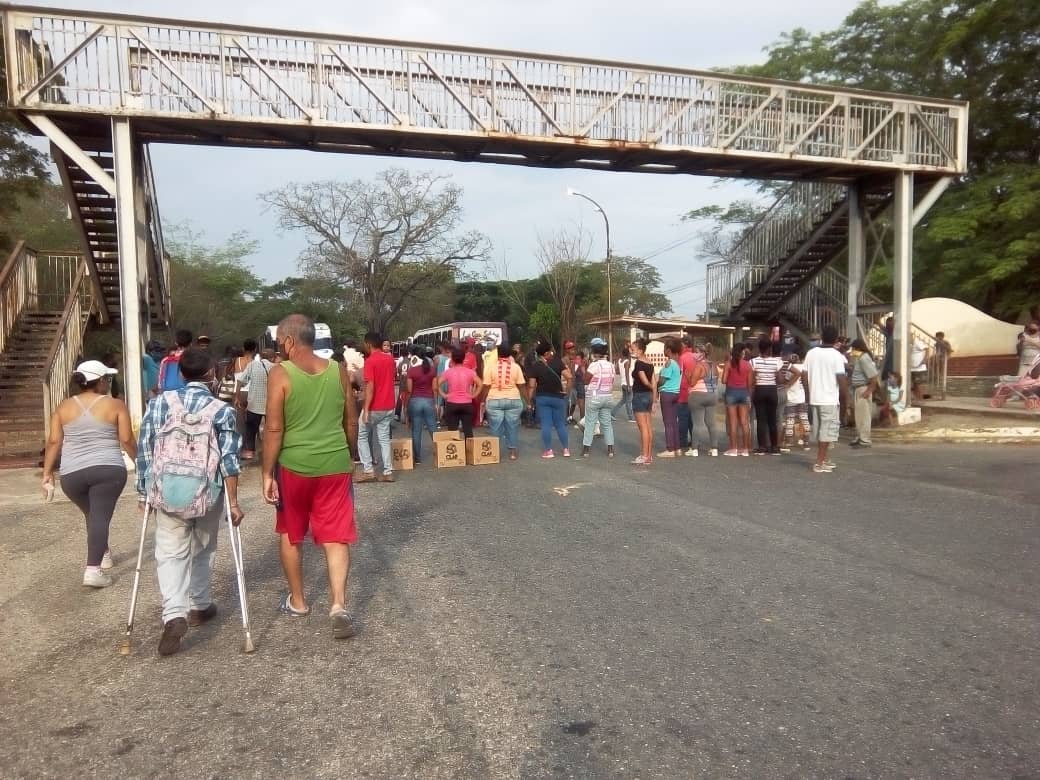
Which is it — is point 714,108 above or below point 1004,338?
above

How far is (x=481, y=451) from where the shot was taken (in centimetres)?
1177

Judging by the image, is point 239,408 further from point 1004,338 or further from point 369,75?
point 1004,338

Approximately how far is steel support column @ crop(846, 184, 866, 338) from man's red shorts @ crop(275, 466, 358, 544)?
1483 centimetres

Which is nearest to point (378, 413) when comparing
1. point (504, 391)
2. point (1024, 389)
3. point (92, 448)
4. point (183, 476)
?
point (504, 391)

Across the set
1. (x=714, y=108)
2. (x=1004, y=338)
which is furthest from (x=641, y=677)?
(x=1004, y=338)

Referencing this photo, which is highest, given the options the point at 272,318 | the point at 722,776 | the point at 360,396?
the point at 272,318

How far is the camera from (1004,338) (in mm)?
22594

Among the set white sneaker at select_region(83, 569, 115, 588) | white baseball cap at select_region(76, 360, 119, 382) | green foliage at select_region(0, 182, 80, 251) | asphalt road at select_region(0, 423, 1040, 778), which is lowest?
asphalt road at select_region(0, 423, 1040, 778)

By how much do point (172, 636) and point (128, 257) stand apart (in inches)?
353

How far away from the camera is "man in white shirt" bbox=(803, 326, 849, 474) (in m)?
10.4

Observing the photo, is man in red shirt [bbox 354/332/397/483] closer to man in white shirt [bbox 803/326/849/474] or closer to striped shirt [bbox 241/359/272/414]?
striped shirt [bbox 241/359/272/414]

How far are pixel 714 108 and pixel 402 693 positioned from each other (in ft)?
43.0

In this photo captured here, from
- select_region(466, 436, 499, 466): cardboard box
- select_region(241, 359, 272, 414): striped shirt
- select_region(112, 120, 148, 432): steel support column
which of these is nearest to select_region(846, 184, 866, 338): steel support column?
select_region(466, 436, 499, 466): cardboard box

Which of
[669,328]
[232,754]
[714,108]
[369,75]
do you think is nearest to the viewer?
[232,754]
